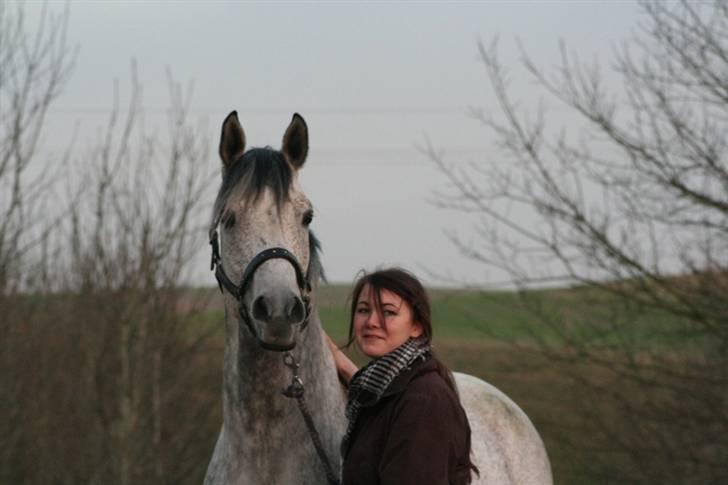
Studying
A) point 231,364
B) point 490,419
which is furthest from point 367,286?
point 490,419

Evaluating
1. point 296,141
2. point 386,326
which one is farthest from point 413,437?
point 296,141

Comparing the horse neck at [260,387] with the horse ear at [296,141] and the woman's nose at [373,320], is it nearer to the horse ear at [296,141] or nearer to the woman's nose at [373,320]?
the horse ear at [296,141]

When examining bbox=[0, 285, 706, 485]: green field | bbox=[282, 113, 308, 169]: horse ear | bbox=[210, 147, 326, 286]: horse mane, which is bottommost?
bbox=[0, 285, 706, 485]: green field

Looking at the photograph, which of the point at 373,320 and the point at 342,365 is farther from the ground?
the point at 373,320

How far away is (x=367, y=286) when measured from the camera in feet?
12.9

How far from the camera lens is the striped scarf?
12.5ft

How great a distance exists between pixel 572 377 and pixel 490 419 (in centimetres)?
673

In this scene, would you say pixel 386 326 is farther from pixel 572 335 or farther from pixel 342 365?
pixel 572 335

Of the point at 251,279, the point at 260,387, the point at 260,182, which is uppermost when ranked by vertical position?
the point at 260,182

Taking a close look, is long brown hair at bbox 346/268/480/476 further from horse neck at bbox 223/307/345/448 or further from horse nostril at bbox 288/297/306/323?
horse neck at bbox 223/307/345/448


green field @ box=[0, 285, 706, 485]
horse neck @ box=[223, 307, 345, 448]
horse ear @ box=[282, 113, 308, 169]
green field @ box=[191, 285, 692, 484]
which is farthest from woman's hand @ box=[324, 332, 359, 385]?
green field @ box=[0, 285, 706, 485]

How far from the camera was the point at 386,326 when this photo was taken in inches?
152

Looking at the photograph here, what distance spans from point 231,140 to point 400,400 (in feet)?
4.72

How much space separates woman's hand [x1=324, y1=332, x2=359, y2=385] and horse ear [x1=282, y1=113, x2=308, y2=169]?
71 centimetres
